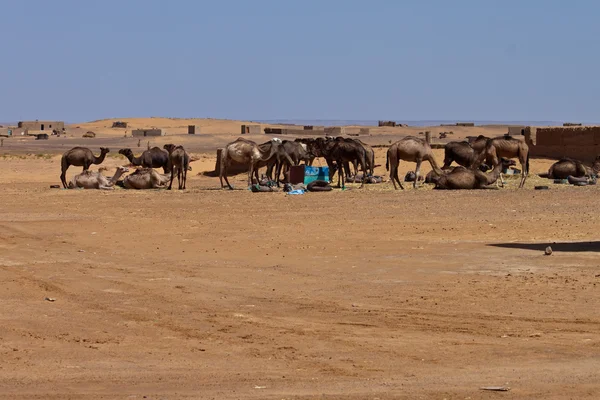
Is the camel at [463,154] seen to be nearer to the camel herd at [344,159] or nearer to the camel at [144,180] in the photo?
the camel herd at [344,159]

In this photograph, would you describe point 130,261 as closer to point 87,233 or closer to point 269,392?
point 87,233

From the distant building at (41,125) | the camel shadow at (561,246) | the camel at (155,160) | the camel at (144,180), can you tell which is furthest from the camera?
the distant building at (41,125)

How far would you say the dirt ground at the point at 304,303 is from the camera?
8898mm

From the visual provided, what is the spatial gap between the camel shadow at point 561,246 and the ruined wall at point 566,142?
67.1 feet

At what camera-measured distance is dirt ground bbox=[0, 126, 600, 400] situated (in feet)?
29.2

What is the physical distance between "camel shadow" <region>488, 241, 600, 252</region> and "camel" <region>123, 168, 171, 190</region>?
53.1 ft

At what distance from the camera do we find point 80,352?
10023 mm

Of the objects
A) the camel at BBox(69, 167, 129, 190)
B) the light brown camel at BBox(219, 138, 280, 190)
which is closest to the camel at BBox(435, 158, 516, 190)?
the light brown camel at BBox(219, 138, 280, 190)

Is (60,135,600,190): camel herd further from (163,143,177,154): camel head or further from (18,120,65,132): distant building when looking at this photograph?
(18,120,65,132): distant building

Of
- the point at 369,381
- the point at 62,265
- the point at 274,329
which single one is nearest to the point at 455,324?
the point at 274,329

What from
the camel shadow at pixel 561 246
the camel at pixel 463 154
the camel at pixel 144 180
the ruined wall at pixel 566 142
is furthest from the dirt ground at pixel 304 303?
the ruined wall at pixel 566 142

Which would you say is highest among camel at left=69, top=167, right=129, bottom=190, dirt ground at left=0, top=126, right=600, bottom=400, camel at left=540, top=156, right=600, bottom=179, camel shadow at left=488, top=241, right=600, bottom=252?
camel at left=540, top=156, right=600, bottom=179

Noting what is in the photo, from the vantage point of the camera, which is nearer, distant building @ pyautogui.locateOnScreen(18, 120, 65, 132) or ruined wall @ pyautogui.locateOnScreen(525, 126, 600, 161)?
ruined wall @ pyautogui.locateOnScreen(525, 126, 600, 161)

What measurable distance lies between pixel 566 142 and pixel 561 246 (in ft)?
73.5
